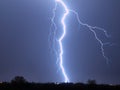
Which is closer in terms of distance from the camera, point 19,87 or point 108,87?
point 19,87

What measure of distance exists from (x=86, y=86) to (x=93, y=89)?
19 centimetres

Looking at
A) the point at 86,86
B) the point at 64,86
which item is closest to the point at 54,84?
the point at 64,86

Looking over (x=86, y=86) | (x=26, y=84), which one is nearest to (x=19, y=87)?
(x=26, y=84)

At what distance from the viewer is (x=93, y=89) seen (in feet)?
28.9

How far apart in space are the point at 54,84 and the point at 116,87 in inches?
65.5

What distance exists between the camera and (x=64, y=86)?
28.8 ft

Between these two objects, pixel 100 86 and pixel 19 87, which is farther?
pixel 100 86

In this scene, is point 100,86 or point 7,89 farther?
point 100,86

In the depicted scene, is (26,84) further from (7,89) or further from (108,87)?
(108,87)

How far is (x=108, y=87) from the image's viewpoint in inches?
358

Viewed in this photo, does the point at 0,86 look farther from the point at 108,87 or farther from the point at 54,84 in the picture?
the point at 108,87

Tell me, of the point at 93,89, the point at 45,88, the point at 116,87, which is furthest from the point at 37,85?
the point at 116,87

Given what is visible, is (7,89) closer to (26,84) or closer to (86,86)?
(26,84)

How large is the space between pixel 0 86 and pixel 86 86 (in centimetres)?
211
